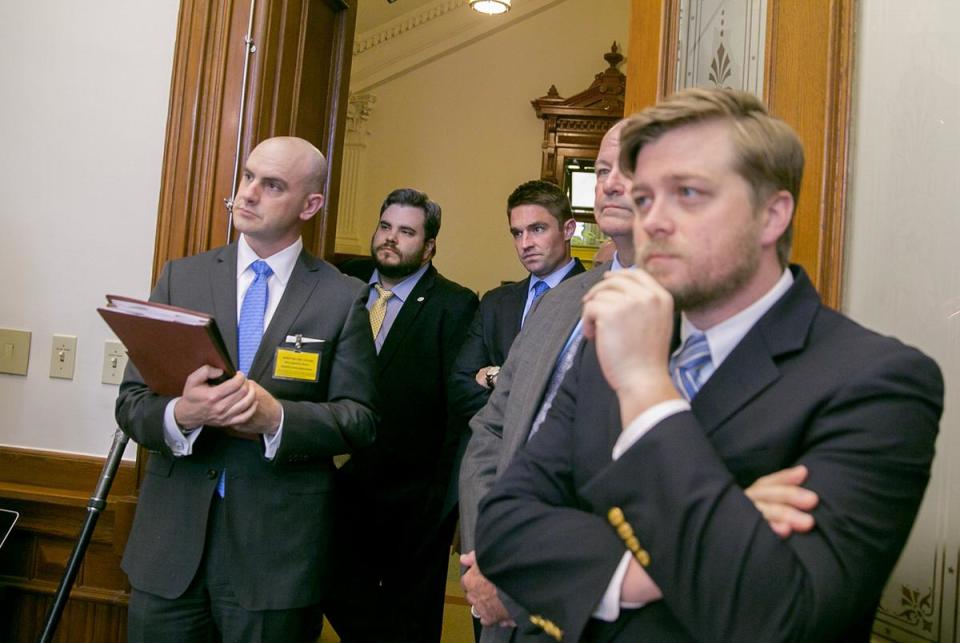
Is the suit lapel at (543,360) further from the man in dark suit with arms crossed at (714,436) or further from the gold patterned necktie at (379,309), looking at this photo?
the gold patterned necktie at (379,309)

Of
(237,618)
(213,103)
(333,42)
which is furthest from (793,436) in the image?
(333,42)

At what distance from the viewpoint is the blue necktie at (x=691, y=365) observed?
128 centimetres

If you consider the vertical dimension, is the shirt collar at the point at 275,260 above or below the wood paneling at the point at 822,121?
below

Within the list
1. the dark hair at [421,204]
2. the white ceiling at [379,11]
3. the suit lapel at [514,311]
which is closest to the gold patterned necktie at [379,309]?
the dark hair at [421,204]

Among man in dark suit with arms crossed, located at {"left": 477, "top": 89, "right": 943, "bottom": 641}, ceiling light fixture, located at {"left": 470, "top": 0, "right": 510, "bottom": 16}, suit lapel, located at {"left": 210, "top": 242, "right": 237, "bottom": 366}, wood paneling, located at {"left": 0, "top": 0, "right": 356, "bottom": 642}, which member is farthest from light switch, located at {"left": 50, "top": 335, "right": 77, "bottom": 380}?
ceiling light fixture, located at {"left": 470, "top": 0, "right": 510, "bottom": 16}

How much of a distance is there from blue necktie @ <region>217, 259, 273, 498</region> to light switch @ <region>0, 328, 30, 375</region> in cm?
120

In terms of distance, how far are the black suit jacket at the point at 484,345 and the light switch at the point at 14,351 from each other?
1456mm

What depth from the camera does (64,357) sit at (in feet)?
9.92

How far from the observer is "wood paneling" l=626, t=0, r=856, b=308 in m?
1.99

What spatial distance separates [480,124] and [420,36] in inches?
40.3

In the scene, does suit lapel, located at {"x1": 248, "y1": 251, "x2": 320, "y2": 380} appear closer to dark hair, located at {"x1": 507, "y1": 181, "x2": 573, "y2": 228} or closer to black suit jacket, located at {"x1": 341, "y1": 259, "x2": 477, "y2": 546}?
black suit jacket, located at {"x1": 341, "y1": 259, "x2": 477, "y2": 546}

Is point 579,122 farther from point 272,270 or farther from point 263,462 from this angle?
A: point 263,462

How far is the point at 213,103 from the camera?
3.02m

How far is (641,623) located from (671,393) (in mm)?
302
